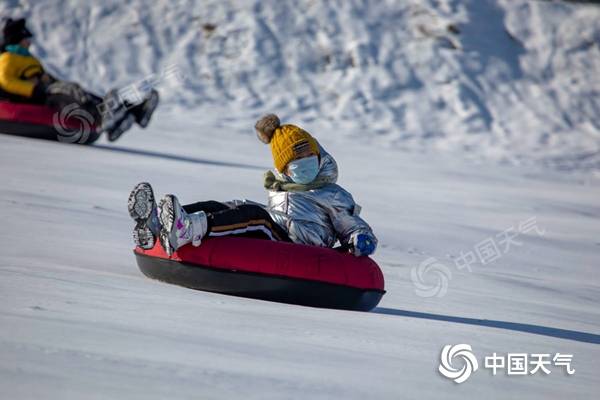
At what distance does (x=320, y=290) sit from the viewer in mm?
5238

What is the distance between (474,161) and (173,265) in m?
12.0

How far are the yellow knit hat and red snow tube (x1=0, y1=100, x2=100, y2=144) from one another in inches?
258

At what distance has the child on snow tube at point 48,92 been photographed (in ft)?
38.0

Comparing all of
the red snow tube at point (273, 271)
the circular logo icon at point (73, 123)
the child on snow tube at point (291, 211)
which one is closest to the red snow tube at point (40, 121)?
the circular logo icon at point (73, 123)

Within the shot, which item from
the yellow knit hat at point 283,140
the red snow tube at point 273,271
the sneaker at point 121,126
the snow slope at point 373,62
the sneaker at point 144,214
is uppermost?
the snow slope at point 373,62

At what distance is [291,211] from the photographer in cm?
549

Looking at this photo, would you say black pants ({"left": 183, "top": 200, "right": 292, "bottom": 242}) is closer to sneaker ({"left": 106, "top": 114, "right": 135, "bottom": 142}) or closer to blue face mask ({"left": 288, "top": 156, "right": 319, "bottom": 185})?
blue face mask ({"left": 288, "top": 156, "right": 319, "bottom": 185})

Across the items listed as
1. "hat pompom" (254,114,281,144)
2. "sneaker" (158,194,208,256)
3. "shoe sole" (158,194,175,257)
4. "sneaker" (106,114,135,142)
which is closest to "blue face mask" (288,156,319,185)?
"hat pompom" (254,114,281,144)

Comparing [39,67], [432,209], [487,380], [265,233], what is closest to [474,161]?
[432,209]

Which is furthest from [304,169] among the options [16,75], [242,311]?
[16,75]

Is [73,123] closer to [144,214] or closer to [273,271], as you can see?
[144,214]

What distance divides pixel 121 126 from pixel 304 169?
22.5ft

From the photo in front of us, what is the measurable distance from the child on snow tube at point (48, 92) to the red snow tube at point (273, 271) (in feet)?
21.8

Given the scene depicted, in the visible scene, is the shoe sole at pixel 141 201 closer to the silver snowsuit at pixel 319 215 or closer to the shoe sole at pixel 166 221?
the shoe sole at pixel 166 221
